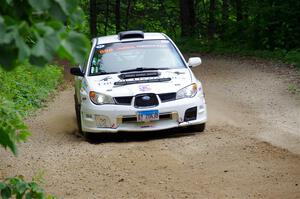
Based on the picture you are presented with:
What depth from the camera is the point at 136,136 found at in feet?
35.8

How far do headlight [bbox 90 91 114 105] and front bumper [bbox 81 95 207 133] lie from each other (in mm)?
76

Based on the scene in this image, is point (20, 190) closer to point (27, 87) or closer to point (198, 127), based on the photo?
point (198, 127)

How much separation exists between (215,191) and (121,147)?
2945 millimetres

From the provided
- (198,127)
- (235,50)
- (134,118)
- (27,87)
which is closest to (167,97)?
(134,118)

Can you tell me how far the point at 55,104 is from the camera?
16.0 meters

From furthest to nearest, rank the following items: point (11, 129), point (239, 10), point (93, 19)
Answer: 1. point (93, 19)
2. point (239, 10)
3. point (11, 129)

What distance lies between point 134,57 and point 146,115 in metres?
1.71

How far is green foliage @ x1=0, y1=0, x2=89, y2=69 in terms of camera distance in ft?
5.95

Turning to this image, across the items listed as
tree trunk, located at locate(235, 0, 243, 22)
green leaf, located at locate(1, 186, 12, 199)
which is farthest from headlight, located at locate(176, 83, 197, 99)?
tree trunk, located at locate(235, 0, 243, 22)

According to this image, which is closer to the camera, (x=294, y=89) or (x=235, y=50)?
(x=294, y=89)

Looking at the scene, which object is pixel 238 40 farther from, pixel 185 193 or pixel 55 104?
pixel 185 193

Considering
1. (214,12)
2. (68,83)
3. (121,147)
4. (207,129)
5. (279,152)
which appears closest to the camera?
(279,152)

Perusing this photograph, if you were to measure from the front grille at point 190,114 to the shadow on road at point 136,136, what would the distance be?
332mm

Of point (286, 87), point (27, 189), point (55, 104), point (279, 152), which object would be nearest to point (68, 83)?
point (55, 104)
